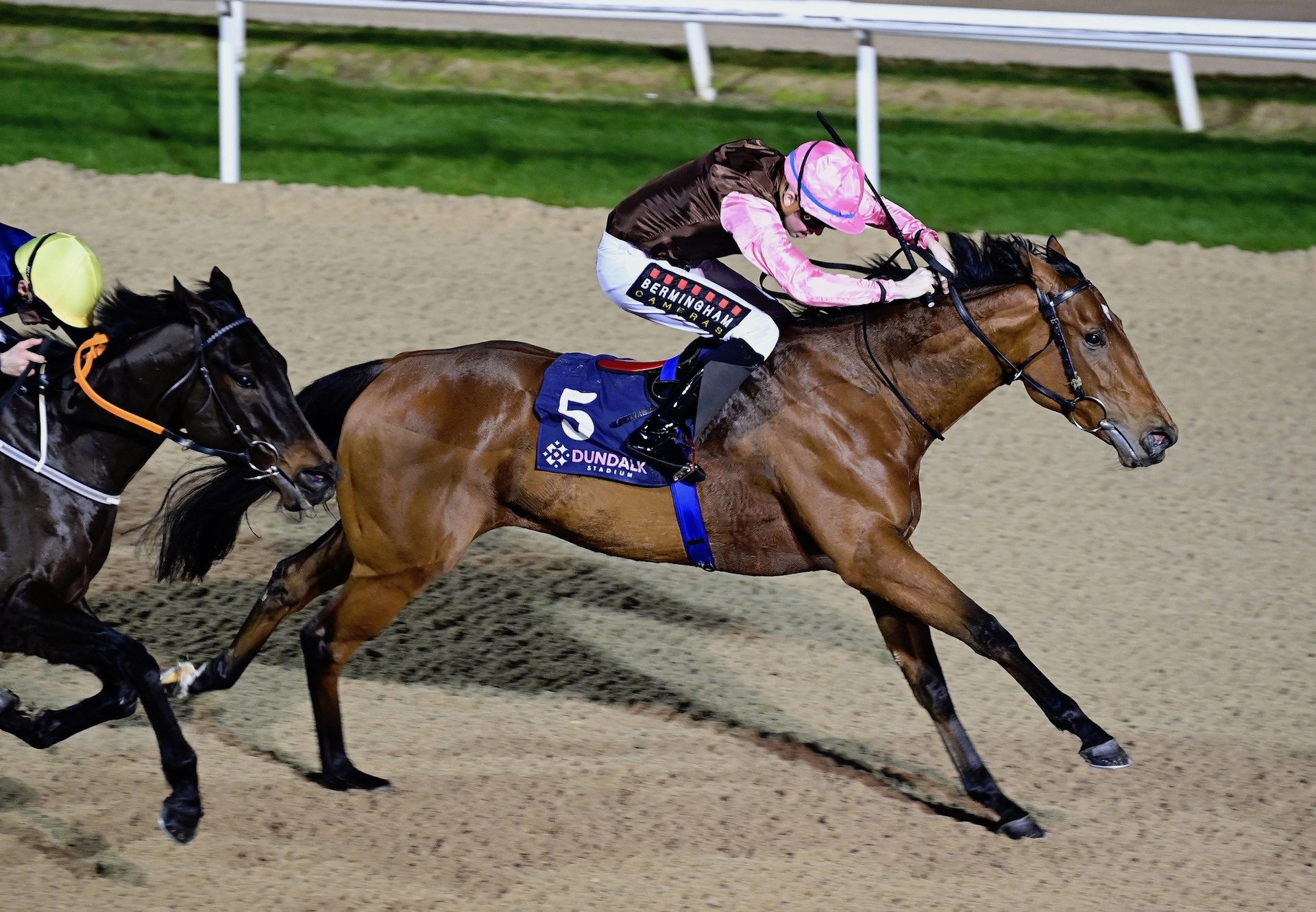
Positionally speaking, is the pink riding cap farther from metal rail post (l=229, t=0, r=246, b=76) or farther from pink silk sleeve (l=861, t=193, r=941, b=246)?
metal rail post (l=229, t=0, r=246, b=76)

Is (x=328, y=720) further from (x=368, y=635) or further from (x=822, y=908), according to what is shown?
(x=822, y=908)

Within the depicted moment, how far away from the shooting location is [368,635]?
4.95 metres

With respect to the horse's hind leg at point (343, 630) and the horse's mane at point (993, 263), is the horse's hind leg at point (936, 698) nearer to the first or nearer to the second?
the horse's mane at point (993, 263)

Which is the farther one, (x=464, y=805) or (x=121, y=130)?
(x=121, y=130)

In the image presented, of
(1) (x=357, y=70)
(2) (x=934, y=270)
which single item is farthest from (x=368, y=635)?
(1) (x=357, y=70)

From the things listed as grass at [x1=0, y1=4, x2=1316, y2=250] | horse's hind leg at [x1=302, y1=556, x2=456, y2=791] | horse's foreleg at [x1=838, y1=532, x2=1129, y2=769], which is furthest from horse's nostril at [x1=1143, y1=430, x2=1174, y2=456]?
grass at [x1=0, y1=4, x2=1316, y2=250]

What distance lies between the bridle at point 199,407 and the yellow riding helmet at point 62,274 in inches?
4.0

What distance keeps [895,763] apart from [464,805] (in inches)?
53.2

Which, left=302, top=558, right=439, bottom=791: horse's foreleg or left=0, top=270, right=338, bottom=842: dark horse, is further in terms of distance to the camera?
left=302, top=558, right=439, bottom=791: horse's foreleg

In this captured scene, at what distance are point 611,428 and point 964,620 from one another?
114 centimetres

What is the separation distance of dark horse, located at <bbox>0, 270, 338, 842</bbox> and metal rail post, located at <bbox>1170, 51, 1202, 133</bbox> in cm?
726

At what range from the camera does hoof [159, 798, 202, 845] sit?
4184mm

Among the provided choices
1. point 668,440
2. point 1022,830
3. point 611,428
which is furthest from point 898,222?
point 1022,830

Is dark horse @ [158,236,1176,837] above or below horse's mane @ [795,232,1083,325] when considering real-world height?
below
